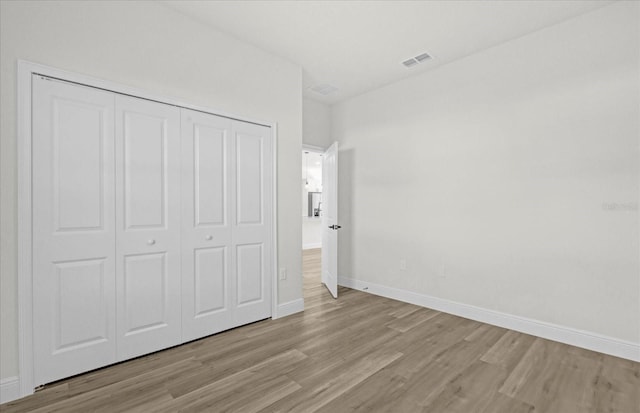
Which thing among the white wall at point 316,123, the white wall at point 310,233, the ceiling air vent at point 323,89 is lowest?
the white wall at point 310,233


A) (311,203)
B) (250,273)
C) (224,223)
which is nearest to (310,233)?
(311,203)

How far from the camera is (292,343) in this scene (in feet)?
8.87

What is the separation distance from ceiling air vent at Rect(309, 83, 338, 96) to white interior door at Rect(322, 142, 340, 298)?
844 mm

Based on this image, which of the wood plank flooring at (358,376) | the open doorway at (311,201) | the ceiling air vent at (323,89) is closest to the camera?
the wood plank flooring at (358,376)

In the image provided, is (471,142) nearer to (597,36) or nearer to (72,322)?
(597,36)

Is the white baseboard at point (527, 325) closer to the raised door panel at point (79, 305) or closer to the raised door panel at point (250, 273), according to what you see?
the raised door panel at point (250, 273)

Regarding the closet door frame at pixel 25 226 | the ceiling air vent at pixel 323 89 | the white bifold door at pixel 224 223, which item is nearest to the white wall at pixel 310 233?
the ceiling air vent at pixel 323 89

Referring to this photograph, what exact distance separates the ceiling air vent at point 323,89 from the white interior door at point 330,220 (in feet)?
2.77

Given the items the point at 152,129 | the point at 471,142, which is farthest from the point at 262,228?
the point at 471,142

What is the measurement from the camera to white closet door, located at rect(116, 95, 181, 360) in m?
2.35

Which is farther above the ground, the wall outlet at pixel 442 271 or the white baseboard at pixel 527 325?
the wall outlet at pixel 442 271

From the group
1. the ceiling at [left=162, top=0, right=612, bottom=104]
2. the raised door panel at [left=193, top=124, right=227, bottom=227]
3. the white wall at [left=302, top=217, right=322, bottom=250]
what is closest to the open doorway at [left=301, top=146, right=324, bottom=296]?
the white wall at [left=302, top=217, right=322, bottom=250]

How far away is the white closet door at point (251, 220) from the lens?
306 cm

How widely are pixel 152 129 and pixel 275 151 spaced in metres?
1.24
